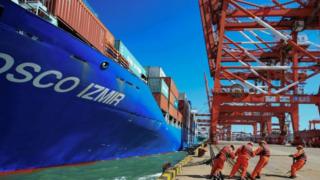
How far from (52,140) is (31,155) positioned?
810 mm

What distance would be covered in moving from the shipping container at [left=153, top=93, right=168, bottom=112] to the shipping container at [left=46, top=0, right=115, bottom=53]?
761 centimetres

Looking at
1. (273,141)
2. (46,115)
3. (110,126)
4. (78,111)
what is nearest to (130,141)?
(110,126)

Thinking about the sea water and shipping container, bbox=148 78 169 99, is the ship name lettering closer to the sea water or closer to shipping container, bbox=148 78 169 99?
the sea water

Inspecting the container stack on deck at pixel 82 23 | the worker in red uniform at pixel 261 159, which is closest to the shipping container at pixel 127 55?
the container stack on deck at pixel 82 23

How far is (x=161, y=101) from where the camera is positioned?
2209 centimetres

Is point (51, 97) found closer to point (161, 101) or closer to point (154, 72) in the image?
point (161, 101)

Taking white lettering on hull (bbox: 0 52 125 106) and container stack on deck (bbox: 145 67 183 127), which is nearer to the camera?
white lettering on hull (bbox: 0 52 125 106)

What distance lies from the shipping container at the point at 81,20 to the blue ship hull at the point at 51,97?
1.12 meters

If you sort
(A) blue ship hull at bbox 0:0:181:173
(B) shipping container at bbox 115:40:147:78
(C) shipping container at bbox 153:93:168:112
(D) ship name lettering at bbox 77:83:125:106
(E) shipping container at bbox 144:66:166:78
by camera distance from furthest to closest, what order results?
(E) shipping container at bbox 144:66:166:78
(C) shipping container at bbox 153:93:168:112
(B) shipping container at bbox 115:40:147:78
(D) ship name lettering at bbox 77:83:125:106
(A) blue ship hull at bbox 0:0:181:173

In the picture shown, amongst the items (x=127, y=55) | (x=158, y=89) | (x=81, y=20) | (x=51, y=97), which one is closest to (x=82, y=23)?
(x=81, y=20)

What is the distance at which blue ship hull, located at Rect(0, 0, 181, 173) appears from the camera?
28.1ft

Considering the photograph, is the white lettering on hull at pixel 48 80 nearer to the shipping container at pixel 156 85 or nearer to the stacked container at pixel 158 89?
the stacked container at pixel 158 89

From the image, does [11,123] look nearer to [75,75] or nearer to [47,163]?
[47,163]

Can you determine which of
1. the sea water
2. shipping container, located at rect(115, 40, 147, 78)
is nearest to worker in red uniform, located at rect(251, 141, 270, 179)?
the sea water
